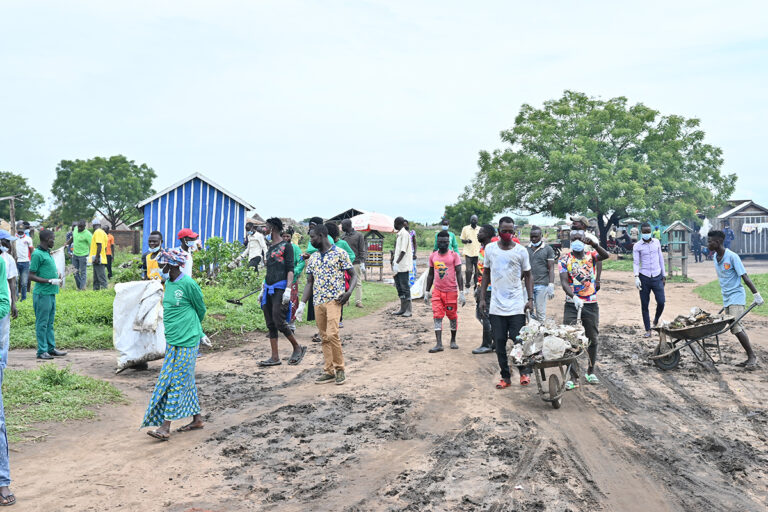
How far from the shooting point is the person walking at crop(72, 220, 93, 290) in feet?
53.0

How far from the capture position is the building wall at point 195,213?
70.4 feet

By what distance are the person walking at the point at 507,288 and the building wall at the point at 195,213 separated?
15183mm

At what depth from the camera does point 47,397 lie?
721 centimetres

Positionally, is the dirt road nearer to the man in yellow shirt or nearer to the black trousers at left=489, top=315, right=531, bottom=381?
the black trousers at left=489, top=315, right=531, bottom=381

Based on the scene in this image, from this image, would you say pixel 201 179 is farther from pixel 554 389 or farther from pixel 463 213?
pixel 463 213

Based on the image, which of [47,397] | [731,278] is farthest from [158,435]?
[731,278]

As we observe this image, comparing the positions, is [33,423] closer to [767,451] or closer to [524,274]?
[524,274]

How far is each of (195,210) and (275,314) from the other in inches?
566

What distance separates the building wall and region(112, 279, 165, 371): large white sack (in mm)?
12392

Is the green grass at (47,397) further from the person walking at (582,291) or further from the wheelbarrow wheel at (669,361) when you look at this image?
the wheelbarrow wheel at (669,361)

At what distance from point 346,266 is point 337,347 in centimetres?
105

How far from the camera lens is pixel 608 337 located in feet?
36.6

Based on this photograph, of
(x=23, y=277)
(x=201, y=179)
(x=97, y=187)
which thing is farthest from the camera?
(x=97, y=187)

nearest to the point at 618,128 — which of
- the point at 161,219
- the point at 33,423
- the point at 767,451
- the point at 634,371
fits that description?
the point at 161,219
